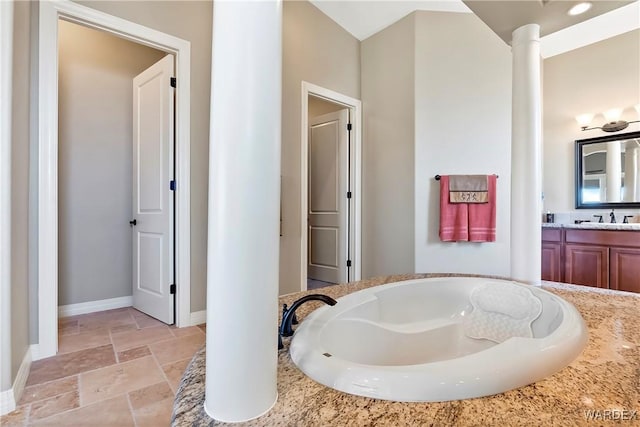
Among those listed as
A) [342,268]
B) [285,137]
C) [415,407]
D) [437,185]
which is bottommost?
[342,268]

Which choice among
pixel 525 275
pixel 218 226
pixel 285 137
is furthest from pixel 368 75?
pixel 218 226

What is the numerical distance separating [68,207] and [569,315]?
3.57m

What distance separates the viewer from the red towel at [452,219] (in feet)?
9.86

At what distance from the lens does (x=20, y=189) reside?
170 centimetres

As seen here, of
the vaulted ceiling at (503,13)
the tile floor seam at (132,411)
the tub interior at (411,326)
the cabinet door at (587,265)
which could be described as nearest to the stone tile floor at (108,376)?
the tile floor seam at (132,411)

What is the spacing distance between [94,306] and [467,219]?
3.54 metres

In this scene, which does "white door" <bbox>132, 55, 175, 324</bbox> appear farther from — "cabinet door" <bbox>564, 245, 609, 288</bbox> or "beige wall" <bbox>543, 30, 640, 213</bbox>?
"beige wall" <bbox>543, 30, 640, 213</bbox>

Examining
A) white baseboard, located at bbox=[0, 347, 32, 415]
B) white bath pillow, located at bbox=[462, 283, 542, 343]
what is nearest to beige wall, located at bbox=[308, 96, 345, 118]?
white bath pillow, located at bbox=[462, 283, 542, 343]

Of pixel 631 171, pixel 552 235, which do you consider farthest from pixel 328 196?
pixel 631 171

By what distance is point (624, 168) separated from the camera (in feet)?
10.5

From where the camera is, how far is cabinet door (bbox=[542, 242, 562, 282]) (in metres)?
3.07

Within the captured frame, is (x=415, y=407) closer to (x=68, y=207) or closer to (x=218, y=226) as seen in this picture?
(x=218, y=226)

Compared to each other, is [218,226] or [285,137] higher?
[285,137]

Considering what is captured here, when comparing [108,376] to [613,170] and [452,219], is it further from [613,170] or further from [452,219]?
[613,170]
